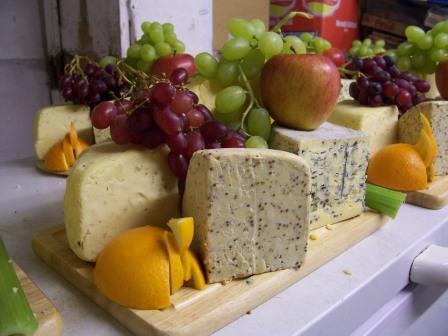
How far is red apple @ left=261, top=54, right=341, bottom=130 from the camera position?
0.65 metres

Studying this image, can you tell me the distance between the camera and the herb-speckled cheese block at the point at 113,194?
0.51 m

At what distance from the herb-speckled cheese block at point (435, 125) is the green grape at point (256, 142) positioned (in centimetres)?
42

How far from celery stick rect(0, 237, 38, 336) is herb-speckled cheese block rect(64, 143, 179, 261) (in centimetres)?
11

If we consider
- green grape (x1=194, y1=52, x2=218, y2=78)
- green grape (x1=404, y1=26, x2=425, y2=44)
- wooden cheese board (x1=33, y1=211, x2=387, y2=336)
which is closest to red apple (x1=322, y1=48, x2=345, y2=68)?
green grape (x1=404, y1=26, x2=425, y2=44)

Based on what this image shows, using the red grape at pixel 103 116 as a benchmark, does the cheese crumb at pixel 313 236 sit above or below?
below

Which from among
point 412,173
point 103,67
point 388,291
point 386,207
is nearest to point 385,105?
point 412,173

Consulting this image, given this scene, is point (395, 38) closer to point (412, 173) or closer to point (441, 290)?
point (412, 173)

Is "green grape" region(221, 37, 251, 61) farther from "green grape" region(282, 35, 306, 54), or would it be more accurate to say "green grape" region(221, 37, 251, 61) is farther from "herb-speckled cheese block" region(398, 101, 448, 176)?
"herb-speckled cheese block" region(398, 101, 448, 176)

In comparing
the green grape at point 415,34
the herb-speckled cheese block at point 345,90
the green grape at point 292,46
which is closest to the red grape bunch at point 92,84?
the green grape at point 292,46

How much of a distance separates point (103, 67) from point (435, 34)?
80cm

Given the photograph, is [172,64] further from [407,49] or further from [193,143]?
[407,49]

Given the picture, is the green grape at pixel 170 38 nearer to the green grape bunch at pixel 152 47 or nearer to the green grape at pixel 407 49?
the green grape bunch at pixel 152 47

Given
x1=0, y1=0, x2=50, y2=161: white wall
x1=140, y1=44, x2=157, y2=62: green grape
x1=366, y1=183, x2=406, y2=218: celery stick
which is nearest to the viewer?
x1=366, y1=183, x2=406, y2=218: celery stick

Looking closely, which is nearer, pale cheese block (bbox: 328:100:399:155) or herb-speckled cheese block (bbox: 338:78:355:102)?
pale cheese block (bbox: 328:100:399:155)
